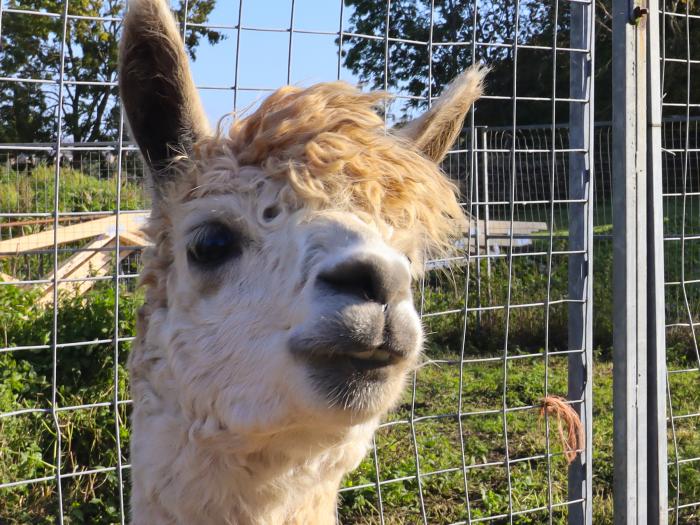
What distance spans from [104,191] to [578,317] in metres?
7.08

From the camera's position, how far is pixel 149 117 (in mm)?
2264

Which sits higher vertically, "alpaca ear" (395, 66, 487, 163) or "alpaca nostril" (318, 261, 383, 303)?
"alpaca ear" (395, 66, 487, 163)

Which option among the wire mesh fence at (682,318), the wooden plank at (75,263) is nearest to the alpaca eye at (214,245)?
the wire mesh fence at (682,318)

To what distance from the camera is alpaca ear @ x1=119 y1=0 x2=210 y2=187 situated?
6.88 ft

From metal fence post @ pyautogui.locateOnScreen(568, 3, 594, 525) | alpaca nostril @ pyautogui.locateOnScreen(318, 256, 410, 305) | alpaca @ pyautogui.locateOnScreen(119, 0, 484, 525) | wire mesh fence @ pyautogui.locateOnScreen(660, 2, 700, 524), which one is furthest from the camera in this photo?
wire mesh fence @ pyautogui.locateOnScreen(660, 2, 700, 524)

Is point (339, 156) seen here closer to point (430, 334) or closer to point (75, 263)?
point (430, 334)

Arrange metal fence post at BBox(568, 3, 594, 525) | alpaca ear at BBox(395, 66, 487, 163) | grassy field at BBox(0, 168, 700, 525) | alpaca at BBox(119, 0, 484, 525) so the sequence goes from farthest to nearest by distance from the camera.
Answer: grassy field at BBox(0, 168, 700, 525) < metal fence post at BBox(568, 3, 594, 525) < alpaca ear at BBox(395, 66, 487, 163) < alpaca at BBox(119, 0, 484, 525)

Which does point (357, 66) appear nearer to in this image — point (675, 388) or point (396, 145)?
point (396, 145)

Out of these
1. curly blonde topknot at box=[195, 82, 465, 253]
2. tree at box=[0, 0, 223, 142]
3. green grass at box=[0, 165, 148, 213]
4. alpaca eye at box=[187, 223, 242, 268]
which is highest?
tree at box=[0, 0, 223, 142]

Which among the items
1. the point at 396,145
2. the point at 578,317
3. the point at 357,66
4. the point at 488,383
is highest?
the point at 357,66

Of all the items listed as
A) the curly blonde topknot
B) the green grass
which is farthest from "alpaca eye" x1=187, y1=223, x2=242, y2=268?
the green grass

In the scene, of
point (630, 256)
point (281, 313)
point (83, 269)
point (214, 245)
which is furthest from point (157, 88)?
point (83, 269)

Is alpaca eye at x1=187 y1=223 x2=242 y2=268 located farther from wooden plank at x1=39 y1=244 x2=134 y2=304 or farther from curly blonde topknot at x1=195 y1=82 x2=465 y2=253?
wooden plank at x1=39 y1=244 x2=134 y2=304

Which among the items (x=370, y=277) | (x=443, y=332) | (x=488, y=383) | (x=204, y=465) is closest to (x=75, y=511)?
(x=204, y=465)
